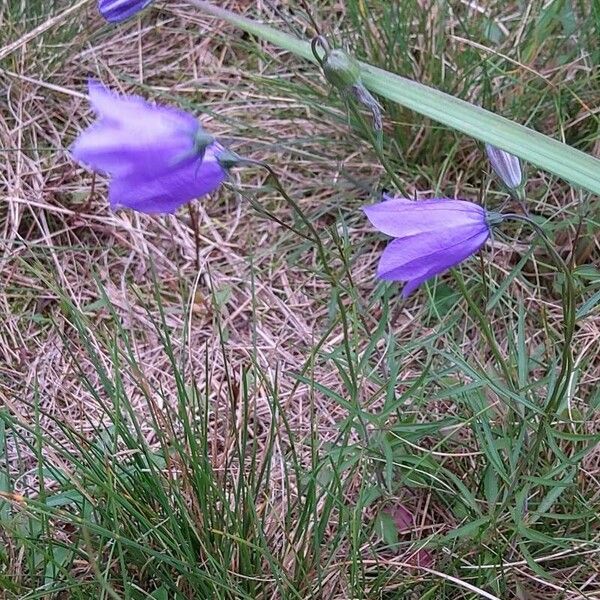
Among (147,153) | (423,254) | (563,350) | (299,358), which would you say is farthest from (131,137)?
(299,358)

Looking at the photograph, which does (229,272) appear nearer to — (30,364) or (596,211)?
(30,364)

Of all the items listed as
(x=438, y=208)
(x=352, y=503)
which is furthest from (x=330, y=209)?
(x=438, y=208)

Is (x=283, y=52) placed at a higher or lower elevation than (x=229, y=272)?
higher

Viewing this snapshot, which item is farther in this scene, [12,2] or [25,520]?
[12,2]

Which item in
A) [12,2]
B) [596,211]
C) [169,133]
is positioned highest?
[12,2]

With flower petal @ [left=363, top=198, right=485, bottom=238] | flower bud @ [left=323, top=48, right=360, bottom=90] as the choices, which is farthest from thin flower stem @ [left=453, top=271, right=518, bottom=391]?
flower bud @ [left=323, top=48, right=360, bottom=90]

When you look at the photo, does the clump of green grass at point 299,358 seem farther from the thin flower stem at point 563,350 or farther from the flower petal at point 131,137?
the flower petal at point 131,137

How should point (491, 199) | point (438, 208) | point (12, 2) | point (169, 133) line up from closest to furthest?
point (169, 133)
point (438, 208)
point (491, 199)
point (12, 2)
